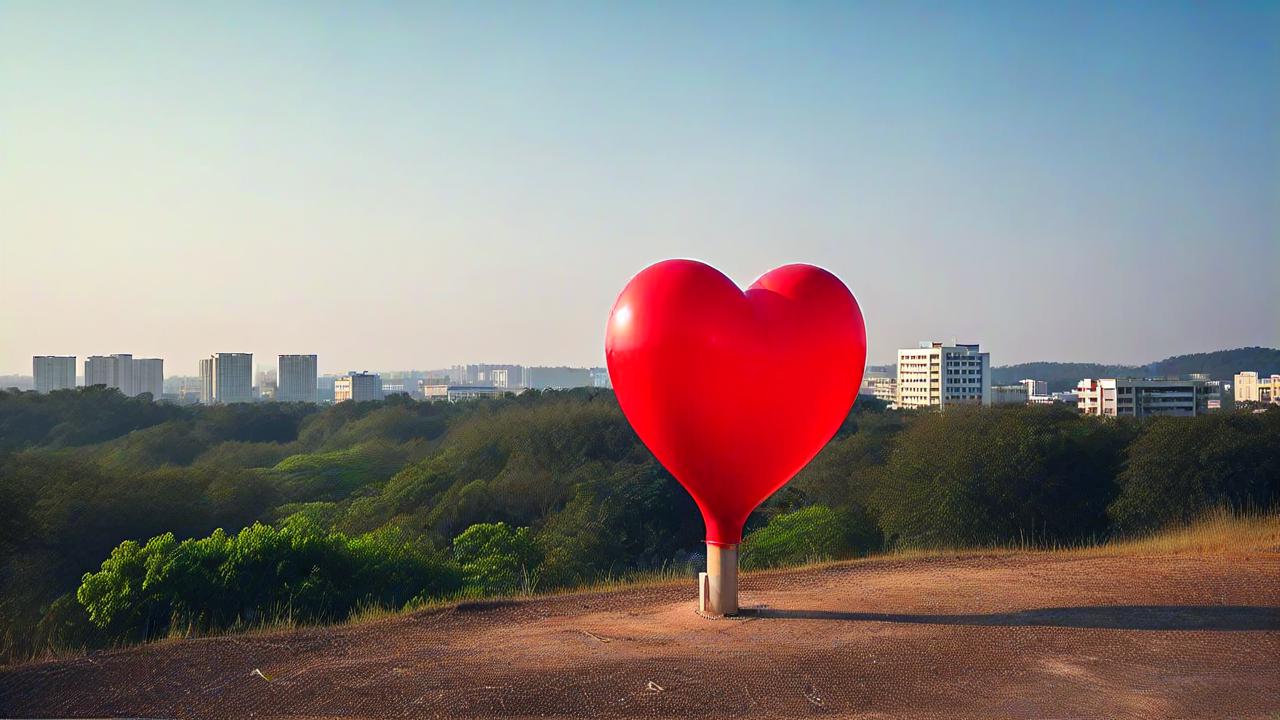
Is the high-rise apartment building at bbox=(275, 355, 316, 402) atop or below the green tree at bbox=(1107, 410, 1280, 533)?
atop

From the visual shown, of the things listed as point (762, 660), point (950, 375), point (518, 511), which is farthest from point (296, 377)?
point (762, 660)

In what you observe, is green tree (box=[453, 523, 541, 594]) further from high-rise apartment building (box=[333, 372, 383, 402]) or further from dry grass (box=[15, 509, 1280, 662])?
high-rise apartment building (box=[333, 372, 383, 402])

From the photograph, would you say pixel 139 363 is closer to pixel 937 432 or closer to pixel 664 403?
pixel 937 432

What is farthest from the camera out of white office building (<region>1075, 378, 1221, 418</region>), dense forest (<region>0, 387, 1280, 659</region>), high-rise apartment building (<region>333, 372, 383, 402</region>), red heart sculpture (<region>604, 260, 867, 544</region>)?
high-rise apartment building (<region>333, 372, 383, 402</region>)

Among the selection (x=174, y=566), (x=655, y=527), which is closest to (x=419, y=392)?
(x=655, y=527)

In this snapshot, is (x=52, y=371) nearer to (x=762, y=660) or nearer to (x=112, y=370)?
(x=112, y=370)

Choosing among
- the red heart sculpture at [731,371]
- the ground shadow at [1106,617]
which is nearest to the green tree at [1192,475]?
the ground shadow at [1106,617]

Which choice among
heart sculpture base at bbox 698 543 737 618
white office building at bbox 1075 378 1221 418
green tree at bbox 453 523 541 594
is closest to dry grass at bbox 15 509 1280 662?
heart sculpture base at bbox 698 543 737 618

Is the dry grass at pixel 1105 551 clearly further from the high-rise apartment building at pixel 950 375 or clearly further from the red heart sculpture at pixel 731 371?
the high-rise apartment building at pixel 950 375
